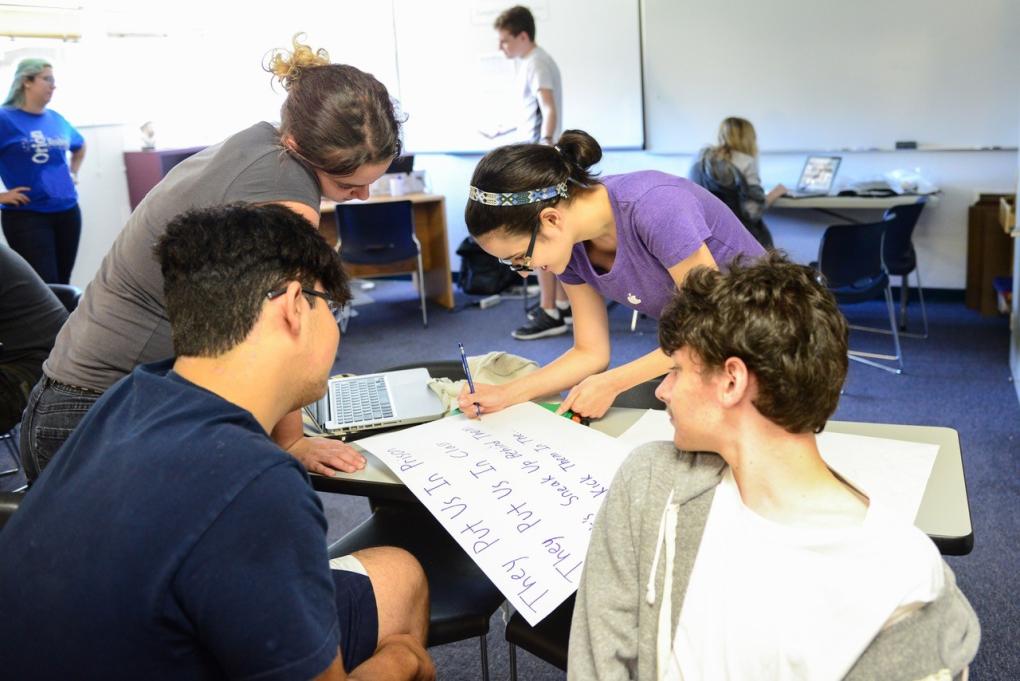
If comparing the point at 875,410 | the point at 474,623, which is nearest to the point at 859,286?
the point at 875,410

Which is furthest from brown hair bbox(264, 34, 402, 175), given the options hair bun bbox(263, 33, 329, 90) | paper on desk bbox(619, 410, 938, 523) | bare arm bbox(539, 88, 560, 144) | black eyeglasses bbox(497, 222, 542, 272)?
bare arm bbox(539, 88, 560, 144)

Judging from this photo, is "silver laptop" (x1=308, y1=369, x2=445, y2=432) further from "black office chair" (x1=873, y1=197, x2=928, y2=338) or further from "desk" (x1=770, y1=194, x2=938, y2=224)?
"desk" (x1=770, y1=194, x2=938, y2=224)

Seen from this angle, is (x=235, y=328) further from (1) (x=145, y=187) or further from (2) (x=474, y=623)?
(1) (x=145, y=187)

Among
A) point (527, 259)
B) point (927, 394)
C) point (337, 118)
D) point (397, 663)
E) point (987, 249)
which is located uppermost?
point (337, 118)

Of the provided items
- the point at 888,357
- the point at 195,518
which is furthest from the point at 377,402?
the point at 888,357

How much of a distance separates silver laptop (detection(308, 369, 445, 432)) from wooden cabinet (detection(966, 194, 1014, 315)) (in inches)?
158

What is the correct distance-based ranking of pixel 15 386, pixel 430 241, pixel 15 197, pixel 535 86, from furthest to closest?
pixel 430 241 → pixel 535 86 → pixel 15 197 → pixel 15 386

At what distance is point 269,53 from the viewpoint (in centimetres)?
172

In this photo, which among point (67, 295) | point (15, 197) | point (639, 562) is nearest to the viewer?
point (639, 562)

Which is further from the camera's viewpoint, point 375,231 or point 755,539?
point 375,231

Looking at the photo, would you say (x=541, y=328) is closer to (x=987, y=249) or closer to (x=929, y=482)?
(x=987, y=249)

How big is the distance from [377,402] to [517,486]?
459 mm

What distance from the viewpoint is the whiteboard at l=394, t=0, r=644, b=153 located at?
573cm

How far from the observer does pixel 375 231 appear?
17.6 feet
